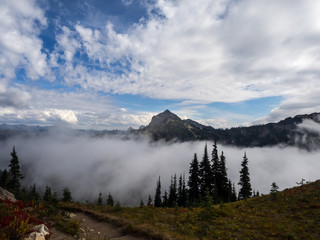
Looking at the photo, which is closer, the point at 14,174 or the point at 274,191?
the point at 274,191

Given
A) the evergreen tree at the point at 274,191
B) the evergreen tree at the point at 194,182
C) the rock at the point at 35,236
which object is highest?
the rock at the point at 35,236

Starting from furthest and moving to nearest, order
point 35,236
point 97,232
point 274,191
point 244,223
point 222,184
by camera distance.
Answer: point 222,184
point 274,191
point 244,223
point 97,232
point 35,236

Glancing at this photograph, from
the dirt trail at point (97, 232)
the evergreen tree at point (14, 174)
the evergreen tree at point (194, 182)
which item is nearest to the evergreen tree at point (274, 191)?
Answer: the dirt trail at point (97, 232)

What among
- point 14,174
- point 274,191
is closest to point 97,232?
point 274,191

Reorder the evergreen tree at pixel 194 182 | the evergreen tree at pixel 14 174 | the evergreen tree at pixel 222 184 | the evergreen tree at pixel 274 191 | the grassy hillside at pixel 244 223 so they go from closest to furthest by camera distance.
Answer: the grassy hillside at pixel 244 223 < the evergreen tree at pixel 274 191 < the evergreen tree at pixel 222 184 < the evergreen tree at pixel 194 182 < the evergreen tree at pixel 14 174

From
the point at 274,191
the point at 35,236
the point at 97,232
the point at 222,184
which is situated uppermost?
the point at 35,236

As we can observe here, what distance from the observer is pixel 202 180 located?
148ft

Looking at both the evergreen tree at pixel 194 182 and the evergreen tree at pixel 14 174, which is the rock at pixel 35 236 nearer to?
the evergreen tree at pixel 194 182

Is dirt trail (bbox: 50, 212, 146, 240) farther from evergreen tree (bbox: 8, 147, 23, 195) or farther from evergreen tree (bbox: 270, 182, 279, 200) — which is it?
evergreen tree (bbox: 8, 147, 23, 195)

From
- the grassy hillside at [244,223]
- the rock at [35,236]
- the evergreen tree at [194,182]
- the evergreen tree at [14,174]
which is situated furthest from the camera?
the evergreen tree at [14,174]

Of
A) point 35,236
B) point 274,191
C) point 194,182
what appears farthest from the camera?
point 194,182

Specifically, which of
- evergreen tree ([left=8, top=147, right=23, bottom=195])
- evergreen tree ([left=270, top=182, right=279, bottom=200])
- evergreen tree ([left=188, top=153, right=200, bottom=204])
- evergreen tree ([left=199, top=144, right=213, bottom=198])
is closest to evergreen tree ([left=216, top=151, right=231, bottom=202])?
evergreen tree ([left=199, top=144, right=213, bottom=198])

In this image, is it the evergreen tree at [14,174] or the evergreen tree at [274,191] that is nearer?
the evergreen tree at [274,191]

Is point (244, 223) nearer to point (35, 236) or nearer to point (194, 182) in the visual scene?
point (35, 236)
